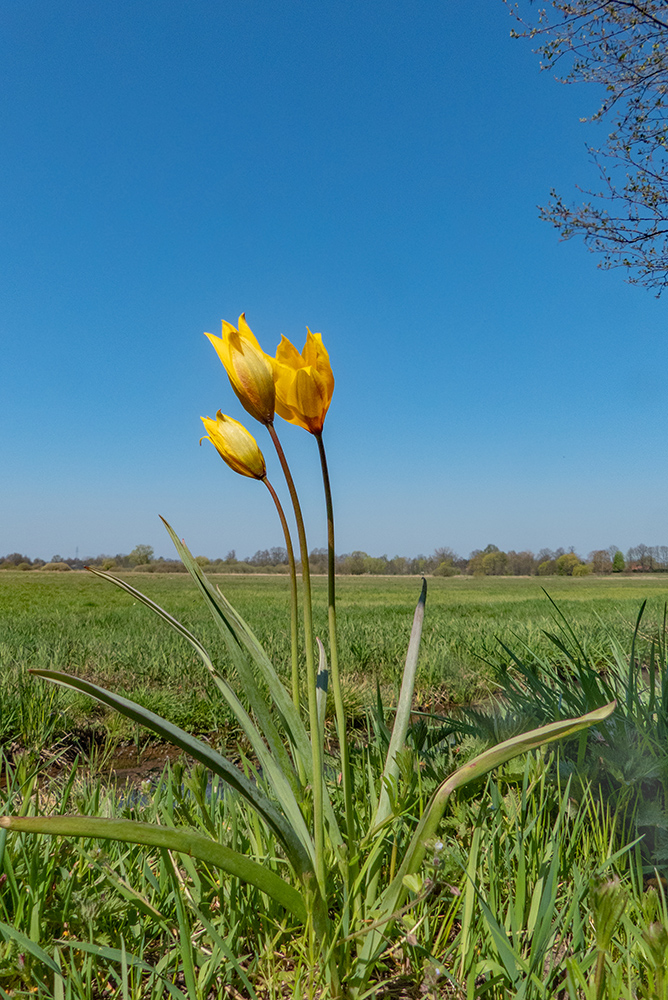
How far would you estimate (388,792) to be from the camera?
1.13 m

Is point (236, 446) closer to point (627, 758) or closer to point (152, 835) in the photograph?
point (152, 835)

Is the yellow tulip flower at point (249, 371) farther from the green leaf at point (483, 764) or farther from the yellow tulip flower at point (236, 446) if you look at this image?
the green leaf at point (483, 764)

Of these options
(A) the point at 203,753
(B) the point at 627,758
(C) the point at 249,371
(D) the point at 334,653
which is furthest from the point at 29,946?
(B) the point at 627,758

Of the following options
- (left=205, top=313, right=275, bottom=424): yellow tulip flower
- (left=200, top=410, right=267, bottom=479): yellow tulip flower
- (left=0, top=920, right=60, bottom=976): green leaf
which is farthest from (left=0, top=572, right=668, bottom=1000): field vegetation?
(left=205, top=313, right=275, bottom=424): yellow tulip flower

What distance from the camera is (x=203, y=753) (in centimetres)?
94

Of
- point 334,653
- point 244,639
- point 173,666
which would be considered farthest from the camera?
point 173,666

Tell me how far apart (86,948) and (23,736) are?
1906 mm

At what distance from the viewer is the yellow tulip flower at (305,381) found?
107cm

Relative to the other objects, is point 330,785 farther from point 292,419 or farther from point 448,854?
point 292,419

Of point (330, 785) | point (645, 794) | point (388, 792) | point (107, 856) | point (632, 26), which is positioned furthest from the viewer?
point (632, 26)

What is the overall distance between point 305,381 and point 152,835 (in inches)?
30.4

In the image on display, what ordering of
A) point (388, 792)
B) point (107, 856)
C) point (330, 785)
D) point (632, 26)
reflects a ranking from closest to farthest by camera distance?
1. point (388, 792)
2. point (107, 856)
3. point (330, 785)
4. point (632, 26)

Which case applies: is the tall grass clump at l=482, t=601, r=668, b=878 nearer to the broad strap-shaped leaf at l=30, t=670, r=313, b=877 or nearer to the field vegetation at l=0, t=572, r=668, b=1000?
the field vegetation at l=0, t=572, r=668, b=1000

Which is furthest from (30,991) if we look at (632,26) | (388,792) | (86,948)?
(632,26)
